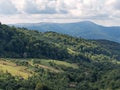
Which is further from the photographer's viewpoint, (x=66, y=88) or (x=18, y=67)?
(x=18, y=67)

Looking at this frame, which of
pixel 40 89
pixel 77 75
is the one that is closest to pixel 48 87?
pixel 40 89

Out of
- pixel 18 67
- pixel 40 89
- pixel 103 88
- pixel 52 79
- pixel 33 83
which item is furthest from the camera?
pixel 18 67

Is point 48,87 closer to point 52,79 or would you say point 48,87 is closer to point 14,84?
point 14,84

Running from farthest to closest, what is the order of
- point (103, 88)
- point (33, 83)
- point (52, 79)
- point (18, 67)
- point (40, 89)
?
1. point (18, 67)
2. point (52, 79)
3. point (103, 88)
4. point (33, 83)
5. point (40, 89)

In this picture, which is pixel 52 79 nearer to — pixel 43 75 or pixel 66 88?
pixel 43 75

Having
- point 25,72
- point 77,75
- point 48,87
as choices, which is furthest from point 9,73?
point 77,75

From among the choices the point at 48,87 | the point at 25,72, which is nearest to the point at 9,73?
the point at 25,72

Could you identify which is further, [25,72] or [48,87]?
[25,72]

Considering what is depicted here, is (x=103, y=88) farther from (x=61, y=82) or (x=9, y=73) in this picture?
(x=9, y=73)
